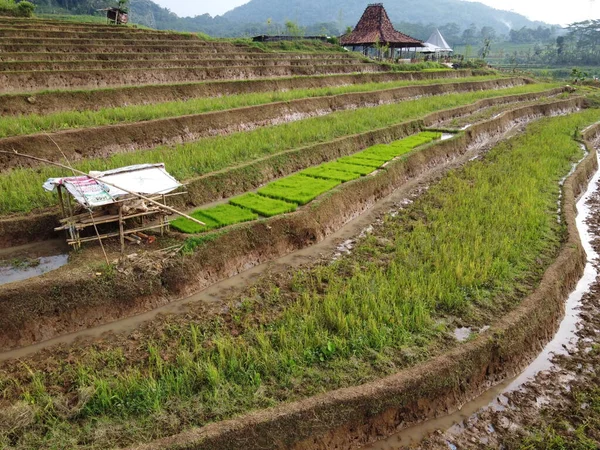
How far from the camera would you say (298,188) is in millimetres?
9312

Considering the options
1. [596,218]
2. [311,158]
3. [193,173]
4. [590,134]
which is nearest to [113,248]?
[193,173]

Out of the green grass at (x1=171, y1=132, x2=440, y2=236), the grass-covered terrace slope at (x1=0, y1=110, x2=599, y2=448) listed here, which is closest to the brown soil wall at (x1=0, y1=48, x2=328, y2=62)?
the green grass at (x1=171, y1=132, x2=440, y2=236)

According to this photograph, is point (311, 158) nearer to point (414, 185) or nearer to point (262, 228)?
point (414, 185)

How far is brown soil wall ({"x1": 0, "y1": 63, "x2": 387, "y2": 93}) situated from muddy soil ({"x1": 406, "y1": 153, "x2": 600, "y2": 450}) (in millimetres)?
14235

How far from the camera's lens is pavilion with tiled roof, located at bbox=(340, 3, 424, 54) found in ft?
111

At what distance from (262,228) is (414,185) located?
5569 millimetres

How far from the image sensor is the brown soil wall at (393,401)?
372 centimetres

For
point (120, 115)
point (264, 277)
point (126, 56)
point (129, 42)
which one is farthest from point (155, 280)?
point (129, 42)

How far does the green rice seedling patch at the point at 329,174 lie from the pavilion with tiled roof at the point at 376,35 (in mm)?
25727

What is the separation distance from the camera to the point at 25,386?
175 inches

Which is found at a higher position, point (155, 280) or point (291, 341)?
point (155, 280)

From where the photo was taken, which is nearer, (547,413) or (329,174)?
(547,413)

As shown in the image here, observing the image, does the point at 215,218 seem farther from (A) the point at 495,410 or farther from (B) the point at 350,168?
(A) the point at 495,410

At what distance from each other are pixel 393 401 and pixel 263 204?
4.90m
